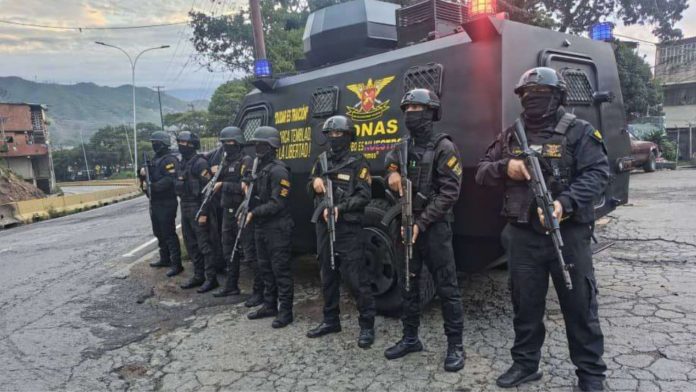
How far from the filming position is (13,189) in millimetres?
21266

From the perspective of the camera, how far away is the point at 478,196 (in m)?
3.49

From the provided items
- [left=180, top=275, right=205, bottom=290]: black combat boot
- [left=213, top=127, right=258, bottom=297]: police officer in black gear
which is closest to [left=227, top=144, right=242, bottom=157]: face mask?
[left=213, top=127, right=258, bottom=297]: police officer in black gear

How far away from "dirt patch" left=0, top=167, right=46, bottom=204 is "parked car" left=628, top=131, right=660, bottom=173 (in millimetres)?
22444

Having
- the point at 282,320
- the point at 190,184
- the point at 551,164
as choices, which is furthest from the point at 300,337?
the point at 190,184

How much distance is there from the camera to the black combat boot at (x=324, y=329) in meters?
3.92

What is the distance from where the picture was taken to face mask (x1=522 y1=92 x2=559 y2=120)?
2787 millimetres

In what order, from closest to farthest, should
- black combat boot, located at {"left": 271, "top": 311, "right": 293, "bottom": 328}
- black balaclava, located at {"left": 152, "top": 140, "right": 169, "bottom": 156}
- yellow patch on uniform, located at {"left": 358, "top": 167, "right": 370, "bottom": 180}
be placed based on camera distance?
yellow patch on uniform, located at {"left": 358, "top": 167, "right": 370, "bottom": 180} < black combat boot, located at {"left": 271, "top": 311, "right": 293, "bottom": 328} < black balaclava, located at {"left": 152, "top": 140, "right": 169, "bottom": 156}

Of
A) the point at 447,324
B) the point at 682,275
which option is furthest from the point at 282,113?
the point at 682,275

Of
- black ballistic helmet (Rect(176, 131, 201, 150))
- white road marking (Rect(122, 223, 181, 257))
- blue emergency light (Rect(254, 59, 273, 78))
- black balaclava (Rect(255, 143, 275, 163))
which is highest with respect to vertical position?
blue emergency light (Rect(254, 59, 273, 78))

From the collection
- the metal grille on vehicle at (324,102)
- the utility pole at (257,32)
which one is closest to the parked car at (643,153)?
the utility pole at (257,32)

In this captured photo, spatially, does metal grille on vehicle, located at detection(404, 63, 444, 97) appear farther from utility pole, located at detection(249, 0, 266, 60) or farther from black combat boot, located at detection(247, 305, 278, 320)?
utility pole, located at detection(249, 0, 266, 60)

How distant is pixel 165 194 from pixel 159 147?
589mm

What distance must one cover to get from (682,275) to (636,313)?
4.02 ft

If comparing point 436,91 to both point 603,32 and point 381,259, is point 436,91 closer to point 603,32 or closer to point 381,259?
point 381,259
